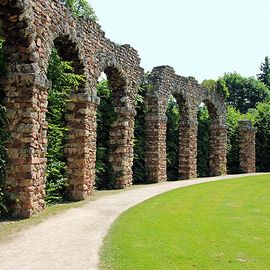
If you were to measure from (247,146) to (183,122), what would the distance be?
778 centimetres

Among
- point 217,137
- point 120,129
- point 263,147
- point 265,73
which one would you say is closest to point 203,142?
point 217,137

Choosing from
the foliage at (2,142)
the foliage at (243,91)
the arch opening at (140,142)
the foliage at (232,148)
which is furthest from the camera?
the foliage at (243,91)

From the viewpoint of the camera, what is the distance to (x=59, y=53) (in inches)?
493

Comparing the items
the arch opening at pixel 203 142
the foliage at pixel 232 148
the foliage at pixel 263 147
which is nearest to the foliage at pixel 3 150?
the arch opening at pixel 203 142

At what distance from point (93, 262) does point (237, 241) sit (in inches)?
101

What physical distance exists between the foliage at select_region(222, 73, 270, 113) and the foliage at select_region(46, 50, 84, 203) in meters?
41.2

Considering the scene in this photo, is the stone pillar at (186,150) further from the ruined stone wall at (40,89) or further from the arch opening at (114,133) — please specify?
the ruined stone wall at (40,89)

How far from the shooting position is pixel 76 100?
12.9 metres

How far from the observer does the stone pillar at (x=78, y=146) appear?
12.8 meters

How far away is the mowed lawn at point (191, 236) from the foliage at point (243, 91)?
40.7m

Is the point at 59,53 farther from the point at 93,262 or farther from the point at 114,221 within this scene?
the point at 93,262

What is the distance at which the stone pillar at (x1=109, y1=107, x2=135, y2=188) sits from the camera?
16000mm

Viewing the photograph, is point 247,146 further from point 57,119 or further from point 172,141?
point 57,119

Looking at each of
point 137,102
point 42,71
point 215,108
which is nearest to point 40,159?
point 42,71
